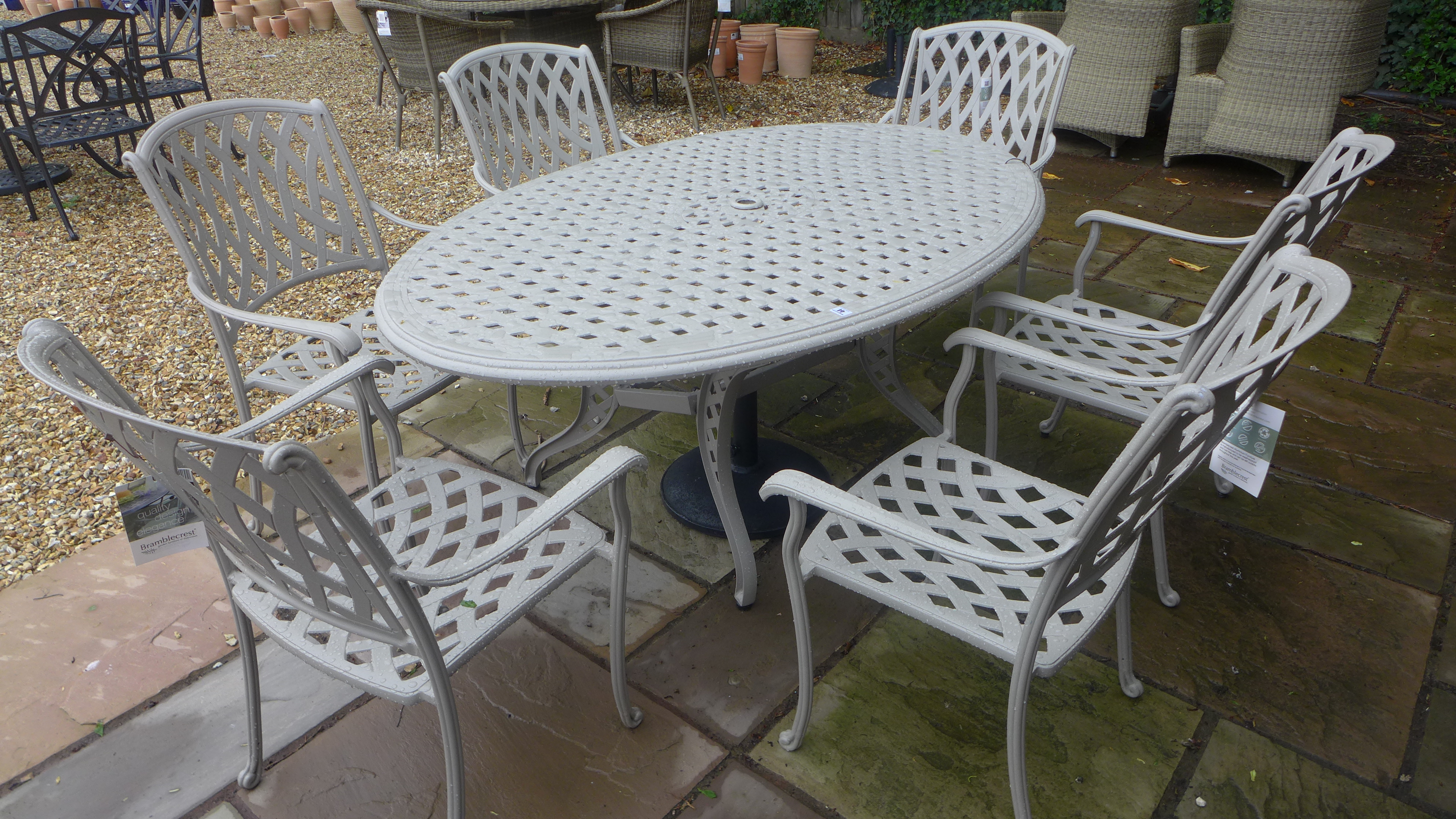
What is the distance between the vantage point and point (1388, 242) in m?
3.78

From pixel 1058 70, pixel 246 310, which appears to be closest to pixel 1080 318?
pixel 1058 70

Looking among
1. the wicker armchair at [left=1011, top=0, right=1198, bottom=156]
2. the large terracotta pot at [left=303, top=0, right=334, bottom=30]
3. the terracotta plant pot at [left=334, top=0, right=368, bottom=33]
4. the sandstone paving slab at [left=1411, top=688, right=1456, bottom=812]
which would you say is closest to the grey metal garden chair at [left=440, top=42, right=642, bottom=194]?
the sandstone paving slab at [left=1411, top=688, right=1456, bottom=812]

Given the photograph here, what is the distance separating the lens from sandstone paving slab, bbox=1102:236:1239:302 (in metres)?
3.41

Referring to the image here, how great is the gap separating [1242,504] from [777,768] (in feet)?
4.80

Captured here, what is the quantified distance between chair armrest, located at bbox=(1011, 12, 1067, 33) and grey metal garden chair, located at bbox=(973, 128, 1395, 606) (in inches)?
132

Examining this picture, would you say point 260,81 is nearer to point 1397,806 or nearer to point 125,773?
point 125,773

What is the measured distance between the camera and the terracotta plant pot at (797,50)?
271 inches

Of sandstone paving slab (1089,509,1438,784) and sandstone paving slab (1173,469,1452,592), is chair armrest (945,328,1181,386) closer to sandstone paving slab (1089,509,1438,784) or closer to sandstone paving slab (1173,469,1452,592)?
sandstone paving slab (1089,509,1438,784)

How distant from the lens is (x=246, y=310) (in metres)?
2.15

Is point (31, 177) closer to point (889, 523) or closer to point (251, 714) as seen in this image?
point (251, 714)

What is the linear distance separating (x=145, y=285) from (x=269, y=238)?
217cm

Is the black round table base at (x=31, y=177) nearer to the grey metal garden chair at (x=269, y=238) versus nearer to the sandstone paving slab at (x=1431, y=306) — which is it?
the grey metal garden chair at (x=269, y=238)

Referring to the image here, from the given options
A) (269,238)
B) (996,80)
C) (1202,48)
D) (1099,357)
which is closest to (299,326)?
(269,238)

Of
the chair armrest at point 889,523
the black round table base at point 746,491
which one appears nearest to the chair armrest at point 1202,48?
the black round table base at point 746,491
